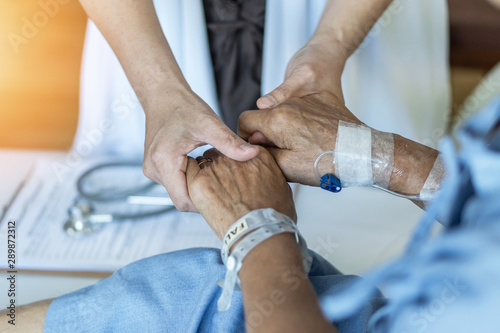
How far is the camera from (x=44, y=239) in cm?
116

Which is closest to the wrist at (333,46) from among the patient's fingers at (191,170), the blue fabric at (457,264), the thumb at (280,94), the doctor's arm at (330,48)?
the doctor's arm at (330,48)

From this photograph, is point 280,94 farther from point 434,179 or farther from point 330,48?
point 434,179

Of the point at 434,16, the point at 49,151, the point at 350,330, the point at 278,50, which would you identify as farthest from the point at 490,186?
the point at 49,151

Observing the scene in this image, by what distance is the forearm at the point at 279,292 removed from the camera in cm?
54

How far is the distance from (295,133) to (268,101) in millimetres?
82

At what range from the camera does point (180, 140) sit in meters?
0.86

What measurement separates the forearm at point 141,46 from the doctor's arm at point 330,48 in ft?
0.66

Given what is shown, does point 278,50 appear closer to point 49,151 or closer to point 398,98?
point 398,98

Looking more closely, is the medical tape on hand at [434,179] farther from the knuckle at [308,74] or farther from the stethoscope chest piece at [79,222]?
the stethoscope chest piece at [79,222]

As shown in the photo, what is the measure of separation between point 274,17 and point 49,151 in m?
0.67

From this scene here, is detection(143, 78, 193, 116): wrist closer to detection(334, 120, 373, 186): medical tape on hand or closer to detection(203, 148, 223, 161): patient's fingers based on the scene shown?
detection(203, 148, 223, 161): patient's fingers

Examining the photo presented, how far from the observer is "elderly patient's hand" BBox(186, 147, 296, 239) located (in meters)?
0.73

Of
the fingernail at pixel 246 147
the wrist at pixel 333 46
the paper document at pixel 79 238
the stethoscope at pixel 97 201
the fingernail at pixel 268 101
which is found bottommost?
the paper document at pixel 79 238

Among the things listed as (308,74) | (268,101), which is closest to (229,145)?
(268,101)
